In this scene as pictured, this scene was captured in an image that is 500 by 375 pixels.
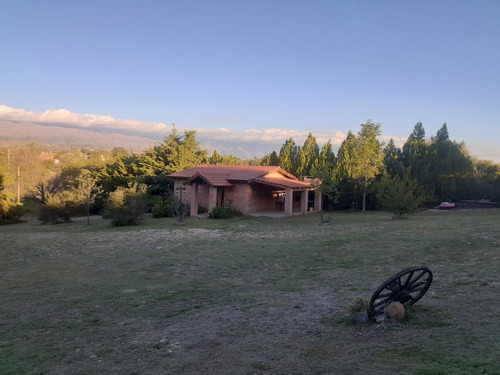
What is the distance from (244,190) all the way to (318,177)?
705 centimetres

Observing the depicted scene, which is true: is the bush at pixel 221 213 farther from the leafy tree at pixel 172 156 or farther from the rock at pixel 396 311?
the rock at pixel 396 311

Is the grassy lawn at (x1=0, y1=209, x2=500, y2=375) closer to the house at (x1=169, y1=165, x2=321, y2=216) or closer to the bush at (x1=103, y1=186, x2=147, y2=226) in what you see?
the bush at (x1=103, y1=186, x2=147, y2=226)

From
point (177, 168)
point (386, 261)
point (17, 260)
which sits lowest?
point (17, 260)

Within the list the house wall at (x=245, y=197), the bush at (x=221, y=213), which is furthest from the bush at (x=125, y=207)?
the house wall at (x=245, y=197)

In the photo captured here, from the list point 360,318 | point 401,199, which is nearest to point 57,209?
point 401,199

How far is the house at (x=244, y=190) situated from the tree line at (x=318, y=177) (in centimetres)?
174

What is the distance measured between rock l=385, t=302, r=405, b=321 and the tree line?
18.6m

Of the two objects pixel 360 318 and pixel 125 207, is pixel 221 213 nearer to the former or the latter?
pixel 125 207

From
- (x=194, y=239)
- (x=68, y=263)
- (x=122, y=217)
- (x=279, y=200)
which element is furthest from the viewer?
(x=279, y=200)

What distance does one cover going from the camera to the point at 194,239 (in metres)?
18.1

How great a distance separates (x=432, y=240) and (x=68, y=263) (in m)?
12.8

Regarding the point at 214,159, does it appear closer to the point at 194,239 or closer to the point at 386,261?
the point at 194,239

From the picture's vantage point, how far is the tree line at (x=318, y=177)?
26281 mm

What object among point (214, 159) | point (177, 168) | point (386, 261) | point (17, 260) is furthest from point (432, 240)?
point (214, 159)
